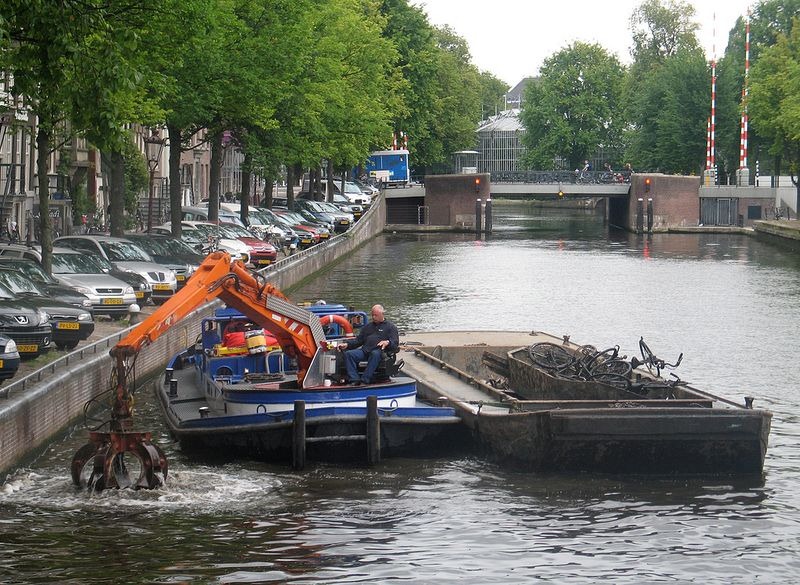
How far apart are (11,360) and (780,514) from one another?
404 inches

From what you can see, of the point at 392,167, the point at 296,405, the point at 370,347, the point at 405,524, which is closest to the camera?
the point at 405,524

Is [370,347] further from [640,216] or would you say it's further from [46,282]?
[640,216]

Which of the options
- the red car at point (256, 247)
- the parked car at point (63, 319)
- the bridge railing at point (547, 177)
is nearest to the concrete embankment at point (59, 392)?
the parked car at point (63, 319)

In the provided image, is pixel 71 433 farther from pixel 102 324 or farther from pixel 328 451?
pixel 102 324

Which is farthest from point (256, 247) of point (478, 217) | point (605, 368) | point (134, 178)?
point (478, 217)

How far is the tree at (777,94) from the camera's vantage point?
292 ft

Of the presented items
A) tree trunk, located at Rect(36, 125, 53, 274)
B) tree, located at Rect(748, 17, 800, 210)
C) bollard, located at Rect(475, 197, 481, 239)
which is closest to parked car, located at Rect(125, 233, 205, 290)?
tree trunk, located at Rect(36, 125, 53, 274)

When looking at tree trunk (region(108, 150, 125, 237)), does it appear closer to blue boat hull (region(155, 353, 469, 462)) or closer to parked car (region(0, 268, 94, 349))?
parked car (region(0, 268, 94, 349))

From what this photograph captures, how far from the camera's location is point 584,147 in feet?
444

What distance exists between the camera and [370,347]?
22.0m

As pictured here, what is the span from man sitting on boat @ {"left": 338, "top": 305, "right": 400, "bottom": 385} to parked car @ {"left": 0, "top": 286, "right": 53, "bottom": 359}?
17.4 feet

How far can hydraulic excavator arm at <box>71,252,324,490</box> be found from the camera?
59.5ft

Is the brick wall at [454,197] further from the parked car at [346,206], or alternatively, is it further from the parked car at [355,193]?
the parked car at [346,206]

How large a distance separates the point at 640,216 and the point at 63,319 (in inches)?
2875
